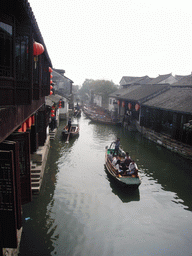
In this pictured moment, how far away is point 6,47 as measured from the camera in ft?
16.5

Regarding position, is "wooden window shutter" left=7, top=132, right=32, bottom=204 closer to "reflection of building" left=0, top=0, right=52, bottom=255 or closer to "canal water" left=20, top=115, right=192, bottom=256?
"reflection of building" left=0, top=0, right=52, bottom=255

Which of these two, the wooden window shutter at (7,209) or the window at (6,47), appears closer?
the wooden window shutter at (7,209)

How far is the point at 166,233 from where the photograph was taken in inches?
304

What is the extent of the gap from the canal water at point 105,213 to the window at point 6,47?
549 centimetres

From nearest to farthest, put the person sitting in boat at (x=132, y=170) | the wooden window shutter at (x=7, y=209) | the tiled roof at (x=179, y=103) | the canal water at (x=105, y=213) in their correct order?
the wooden window shutter at (x=7, y=209), the canal water at (x=105, y=213), the person sitting in boat at (x=132, y=170), the tiled roof at (x=179, y=103)

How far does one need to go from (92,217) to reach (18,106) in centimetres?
557

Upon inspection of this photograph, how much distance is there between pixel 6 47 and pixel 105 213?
23.6ft

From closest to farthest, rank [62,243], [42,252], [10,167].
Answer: [10,167] < [42,252] < [62,243]

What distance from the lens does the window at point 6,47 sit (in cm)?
453

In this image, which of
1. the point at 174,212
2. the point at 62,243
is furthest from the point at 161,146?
the point at 62,243

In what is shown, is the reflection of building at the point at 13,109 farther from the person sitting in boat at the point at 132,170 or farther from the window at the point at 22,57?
the person sitting in boat at the point at 132,170

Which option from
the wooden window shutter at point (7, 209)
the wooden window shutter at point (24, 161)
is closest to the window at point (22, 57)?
the wooden window shutter at point (24, 161)

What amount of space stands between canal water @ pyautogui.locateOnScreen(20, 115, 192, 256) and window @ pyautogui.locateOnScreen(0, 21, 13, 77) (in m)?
5.49

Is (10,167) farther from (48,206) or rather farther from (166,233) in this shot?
(166,233)
